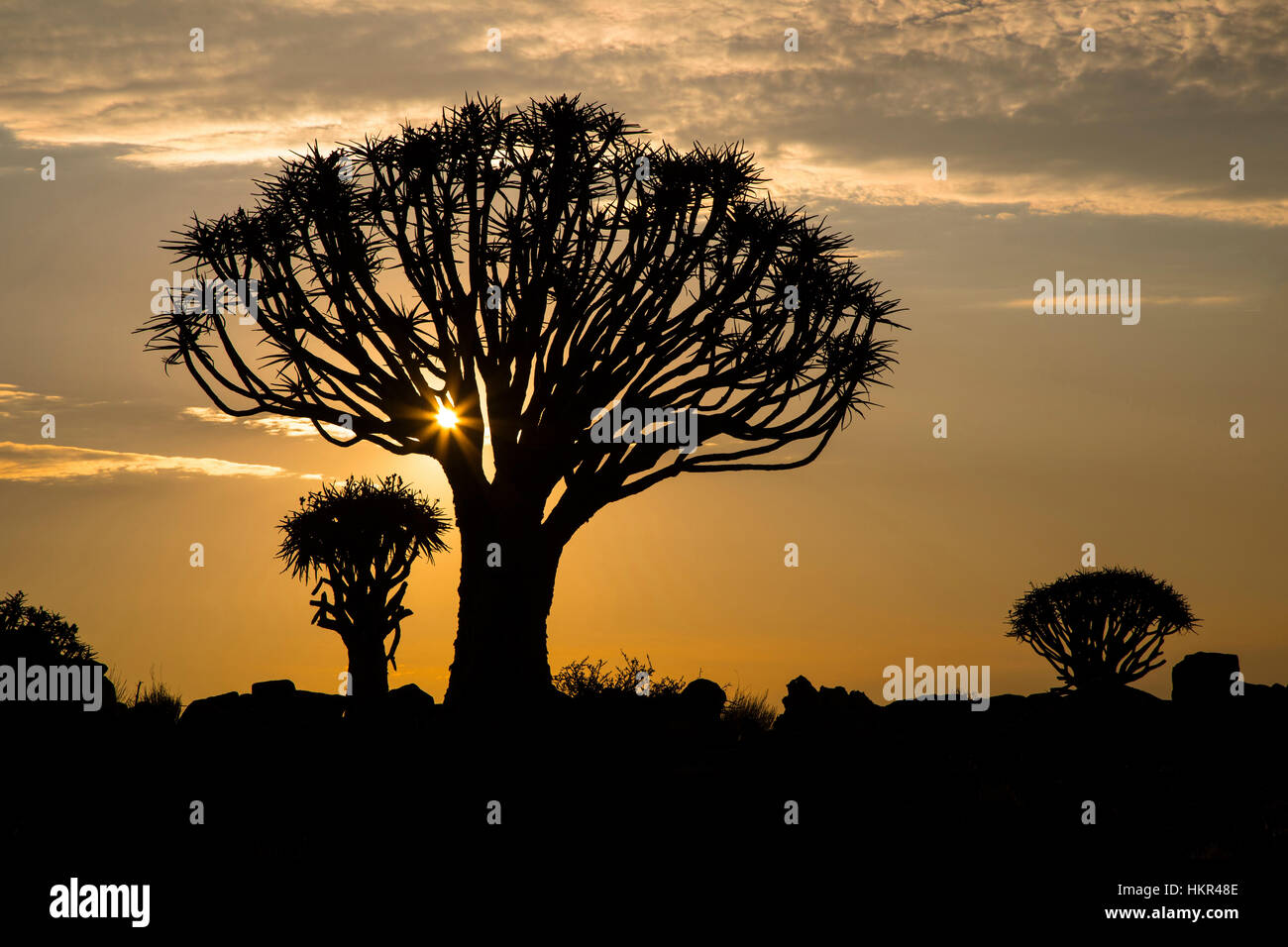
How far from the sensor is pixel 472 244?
13734 millimetres

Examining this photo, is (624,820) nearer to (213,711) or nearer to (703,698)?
(703,698)

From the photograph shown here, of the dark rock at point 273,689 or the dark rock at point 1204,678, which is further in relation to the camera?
the dark rock at point 1204,678

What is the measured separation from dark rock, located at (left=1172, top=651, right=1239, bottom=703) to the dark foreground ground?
2144mm

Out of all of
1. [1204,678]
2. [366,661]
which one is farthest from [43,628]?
[1204,678]

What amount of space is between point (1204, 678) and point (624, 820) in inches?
462

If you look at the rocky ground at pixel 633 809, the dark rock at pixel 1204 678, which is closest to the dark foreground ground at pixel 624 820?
the rocky ground at pixel 633 809

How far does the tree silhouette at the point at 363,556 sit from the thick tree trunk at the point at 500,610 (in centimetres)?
524

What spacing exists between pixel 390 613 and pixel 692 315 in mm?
8546

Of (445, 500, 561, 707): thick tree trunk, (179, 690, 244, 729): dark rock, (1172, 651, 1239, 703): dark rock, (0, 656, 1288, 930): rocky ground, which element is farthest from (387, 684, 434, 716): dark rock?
(1172, 651, 1239, 703): dark rock

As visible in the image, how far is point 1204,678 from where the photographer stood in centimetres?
1783

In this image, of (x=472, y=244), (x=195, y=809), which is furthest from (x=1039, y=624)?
(x=195, y=809)

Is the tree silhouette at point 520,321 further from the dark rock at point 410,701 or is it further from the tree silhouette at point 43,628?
the tree silhouette at point 43,628

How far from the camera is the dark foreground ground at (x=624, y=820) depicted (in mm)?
8570
